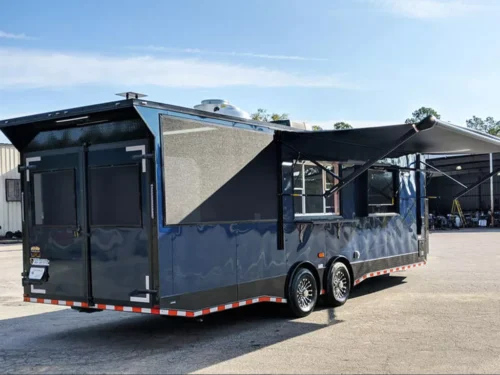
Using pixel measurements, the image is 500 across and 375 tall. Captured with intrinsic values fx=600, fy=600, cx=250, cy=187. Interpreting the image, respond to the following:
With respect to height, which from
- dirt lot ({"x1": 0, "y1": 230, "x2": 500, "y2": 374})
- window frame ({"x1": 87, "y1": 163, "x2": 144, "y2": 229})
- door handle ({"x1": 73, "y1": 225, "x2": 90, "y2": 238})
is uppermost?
window frame ({"x1": 87, "y1": 163, "x2": 144, "y2": 229})

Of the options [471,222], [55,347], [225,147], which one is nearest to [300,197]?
[225,147]

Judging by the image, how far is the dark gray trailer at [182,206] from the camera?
7.22 meters

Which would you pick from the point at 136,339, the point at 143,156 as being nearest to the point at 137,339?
the point at 136,339

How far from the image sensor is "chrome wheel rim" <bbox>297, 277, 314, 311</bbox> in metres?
9.29

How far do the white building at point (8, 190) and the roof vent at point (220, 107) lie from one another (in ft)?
72.7

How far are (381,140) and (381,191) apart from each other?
83.0 inches

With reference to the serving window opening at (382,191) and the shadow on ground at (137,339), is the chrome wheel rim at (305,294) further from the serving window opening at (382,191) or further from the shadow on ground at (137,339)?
the serving window opening at (382,191)

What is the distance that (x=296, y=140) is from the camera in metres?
9.39

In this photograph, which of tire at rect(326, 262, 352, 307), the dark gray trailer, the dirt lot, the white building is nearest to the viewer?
the dirt lot

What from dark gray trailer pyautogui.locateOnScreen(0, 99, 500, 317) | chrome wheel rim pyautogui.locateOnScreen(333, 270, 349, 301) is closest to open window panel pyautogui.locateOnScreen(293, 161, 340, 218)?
dark gray trailer pyautogui.locateOnScreen(0, 99, 500, 317)

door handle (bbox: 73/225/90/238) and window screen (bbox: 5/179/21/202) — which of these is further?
window screen (bbox: 5/179/21/202)

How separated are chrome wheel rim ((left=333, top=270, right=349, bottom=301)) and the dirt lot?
10.4 inches

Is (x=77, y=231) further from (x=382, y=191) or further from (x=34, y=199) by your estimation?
(x=382, y=191)

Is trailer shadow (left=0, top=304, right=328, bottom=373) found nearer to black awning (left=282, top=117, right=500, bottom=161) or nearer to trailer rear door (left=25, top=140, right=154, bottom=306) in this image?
trailer rear door (left=25, top=140, right=154, bottom=306)
